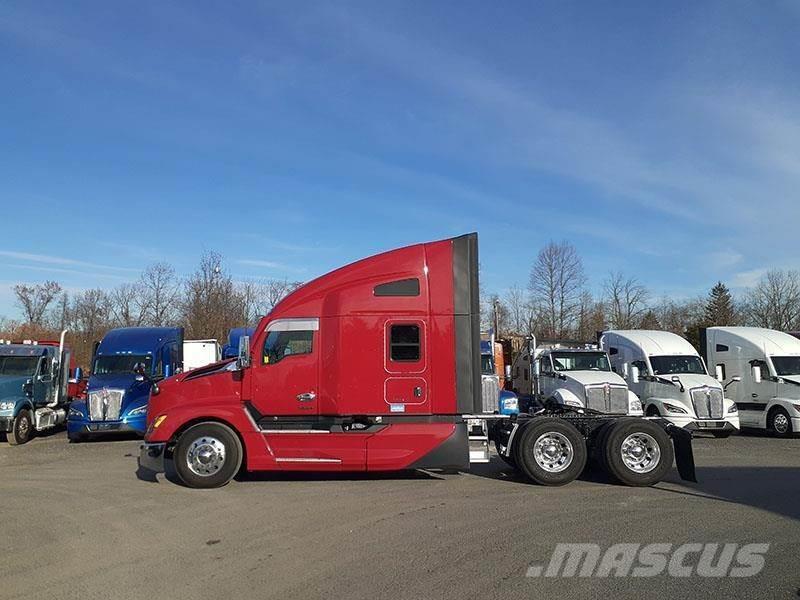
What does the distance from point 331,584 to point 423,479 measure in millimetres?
5320

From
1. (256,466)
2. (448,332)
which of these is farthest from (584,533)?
(256,466)

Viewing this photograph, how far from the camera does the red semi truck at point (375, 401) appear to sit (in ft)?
32.9

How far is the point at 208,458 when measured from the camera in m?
10.0

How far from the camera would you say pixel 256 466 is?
33.1 ft

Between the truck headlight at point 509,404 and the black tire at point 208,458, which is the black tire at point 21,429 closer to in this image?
the black tire at point 208,458

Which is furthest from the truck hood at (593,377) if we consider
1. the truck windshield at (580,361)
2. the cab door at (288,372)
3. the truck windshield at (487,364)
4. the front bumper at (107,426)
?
the front bumper at (107,426)

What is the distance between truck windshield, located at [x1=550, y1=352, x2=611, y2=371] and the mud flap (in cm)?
819

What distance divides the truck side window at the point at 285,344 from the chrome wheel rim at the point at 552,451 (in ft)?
12.7

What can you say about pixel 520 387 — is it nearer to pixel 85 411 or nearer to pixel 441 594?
pixel 85 411

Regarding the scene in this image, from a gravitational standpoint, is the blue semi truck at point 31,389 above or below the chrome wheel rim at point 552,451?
above

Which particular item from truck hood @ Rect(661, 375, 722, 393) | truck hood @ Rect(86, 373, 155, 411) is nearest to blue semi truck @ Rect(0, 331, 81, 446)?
truck hood @ Rect(86, 373, 155, 411)

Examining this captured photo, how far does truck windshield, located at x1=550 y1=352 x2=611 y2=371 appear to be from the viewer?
18.7m

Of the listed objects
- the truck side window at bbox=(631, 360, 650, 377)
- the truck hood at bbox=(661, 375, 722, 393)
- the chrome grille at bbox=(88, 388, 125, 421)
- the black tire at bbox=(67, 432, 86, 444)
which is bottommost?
the black tire at bbox=(67, 432, 86, 444)
